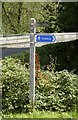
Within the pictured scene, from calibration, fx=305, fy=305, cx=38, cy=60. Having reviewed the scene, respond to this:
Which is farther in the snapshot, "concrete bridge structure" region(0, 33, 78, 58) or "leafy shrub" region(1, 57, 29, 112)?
"concrete bridge structure" region(0, 33, 78, 58)

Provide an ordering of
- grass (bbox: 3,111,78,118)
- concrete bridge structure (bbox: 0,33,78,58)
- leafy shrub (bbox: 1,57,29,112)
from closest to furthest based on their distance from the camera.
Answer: grass (bbox: 3,111,78,118), leafy shrub (bbox: 1,57,29,112), concrete bridge structure (bbox: 0,33,78,58)

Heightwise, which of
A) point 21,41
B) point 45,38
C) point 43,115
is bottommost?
point 21,41

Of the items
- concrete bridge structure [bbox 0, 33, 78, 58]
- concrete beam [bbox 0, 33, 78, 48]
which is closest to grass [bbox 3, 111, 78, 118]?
concrete bridge structure [bbox 0, 33, 78, 58]

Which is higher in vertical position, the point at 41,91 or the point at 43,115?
the point at 41,91

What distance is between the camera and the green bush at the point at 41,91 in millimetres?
5340

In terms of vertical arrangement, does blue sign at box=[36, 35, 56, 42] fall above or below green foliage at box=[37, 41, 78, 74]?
above

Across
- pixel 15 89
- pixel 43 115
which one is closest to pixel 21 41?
pixel 15 89

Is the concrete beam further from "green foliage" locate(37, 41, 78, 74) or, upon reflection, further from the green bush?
the green bush

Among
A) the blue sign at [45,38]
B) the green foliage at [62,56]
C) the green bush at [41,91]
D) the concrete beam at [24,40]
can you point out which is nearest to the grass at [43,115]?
the green bush at [41,91]

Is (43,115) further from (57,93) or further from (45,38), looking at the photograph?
(45,38)

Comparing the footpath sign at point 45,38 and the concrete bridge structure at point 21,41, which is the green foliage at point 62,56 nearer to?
the concrete bridge structure at point 21,41

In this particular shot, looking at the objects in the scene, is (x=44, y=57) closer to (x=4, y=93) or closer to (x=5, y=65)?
(x=5, y=65)

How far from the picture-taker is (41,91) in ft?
18.4

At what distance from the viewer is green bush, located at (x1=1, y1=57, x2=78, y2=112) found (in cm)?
534
